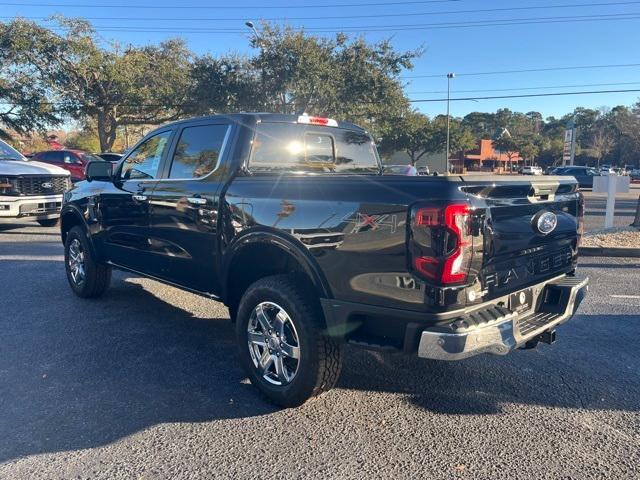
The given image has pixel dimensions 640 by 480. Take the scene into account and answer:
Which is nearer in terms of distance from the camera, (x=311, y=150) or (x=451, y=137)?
(x=311, y=150)

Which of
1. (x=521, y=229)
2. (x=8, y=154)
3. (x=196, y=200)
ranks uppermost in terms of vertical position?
(x=8, y=154)

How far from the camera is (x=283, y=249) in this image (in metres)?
3.28

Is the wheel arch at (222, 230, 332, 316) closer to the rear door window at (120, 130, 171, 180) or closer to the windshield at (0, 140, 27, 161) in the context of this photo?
the rear door window at (120, 130, 171, 180)

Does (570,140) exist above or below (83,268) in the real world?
above

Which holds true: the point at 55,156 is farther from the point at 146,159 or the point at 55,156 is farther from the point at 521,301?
the point at 521,301

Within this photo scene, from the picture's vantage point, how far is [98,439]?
3.00 metres

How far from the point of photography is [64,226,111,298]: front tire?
5664 millimetres

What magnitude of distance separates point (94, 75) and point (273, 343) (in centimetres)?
3070

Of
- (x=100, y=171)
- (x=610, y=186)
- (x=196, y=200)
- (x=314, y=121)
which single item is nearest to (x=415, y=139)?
(x=610, y=186)

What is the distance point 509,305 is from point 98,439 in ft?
8.53

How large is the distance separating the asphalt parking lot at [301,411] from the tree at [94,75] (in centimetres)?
2771

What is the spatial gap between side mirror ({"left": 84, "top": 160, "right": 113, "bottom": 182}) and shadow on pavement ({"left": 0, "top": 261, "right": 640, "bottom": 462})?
1467 mm

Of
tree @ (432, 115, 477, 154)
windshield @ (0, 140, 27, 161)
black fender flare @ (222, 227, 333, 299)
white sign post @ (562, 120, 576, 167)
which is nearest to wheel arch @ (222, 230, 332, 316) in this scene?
black fender flare @ (222, 227, 333, 299)

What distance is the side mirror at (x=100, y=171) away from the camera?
5238mm
